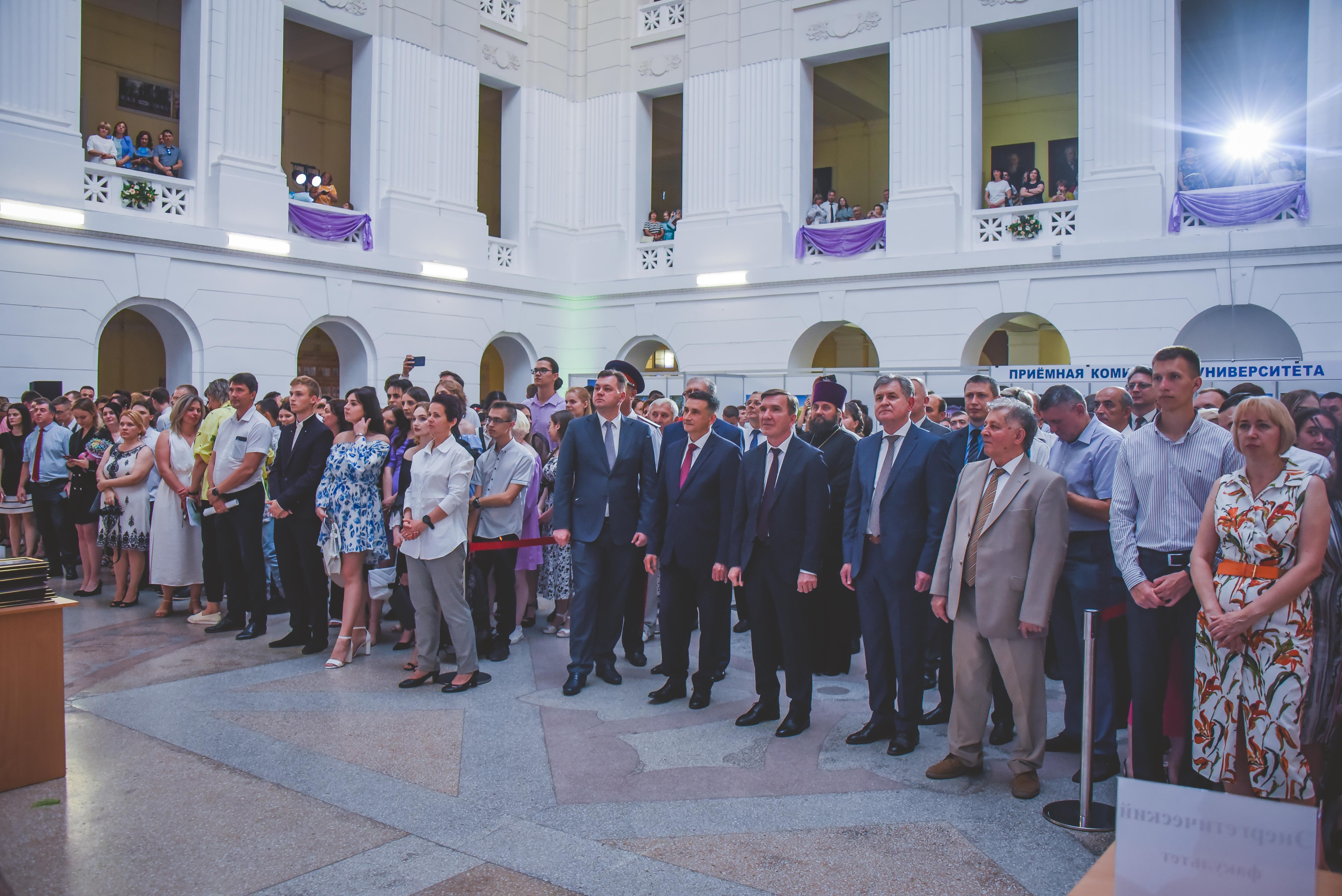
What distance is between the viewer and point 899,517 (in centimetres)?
489

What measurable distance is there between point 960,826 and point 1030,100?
2043cm

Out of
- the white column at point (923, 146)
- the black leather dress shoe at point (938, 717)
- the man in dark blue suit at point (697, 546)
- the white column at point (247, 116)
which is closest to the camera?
the black leather dress shoe at point (938, 717)

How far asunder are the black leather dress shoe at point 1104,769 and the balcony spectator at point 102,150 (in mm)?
15203

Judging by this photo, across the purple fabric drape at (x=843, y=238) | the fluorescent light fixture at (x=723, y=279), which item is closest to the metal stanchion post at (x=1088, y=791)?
the purple fabric drape at (x=843, y=238)

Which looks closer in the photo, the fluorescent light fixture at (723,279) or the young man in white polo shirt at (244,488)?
the young man in white polo shirt at (244,488)

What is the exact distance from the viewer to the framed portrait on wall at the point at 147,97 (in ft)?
58.6

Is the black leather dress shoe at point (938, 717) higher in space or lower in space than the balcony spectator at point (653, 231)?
lower

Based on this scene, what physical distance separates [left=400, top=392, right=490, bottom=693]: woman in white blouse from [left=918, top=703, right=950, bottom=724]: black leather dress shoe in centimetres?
291

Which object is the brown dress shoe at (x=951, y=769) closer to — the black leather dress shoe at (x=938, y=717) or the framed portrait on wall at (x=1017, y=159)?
the black leather dress shoe at (x=938, y=717)

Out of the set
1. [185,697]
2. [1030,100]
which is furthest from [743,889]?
[1030,100]

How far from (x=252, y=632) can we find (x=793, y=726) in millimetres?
4670

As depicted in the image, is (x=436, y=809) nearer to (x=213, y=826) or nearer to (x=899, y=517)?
(x=213, y=826)

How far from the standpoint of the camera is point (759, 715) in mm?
Answer: 5344

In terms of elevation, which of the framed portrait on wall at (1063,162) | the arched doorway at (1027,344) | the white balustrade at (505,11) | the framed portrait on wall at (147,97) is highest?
the white balustrade at (505,11)
